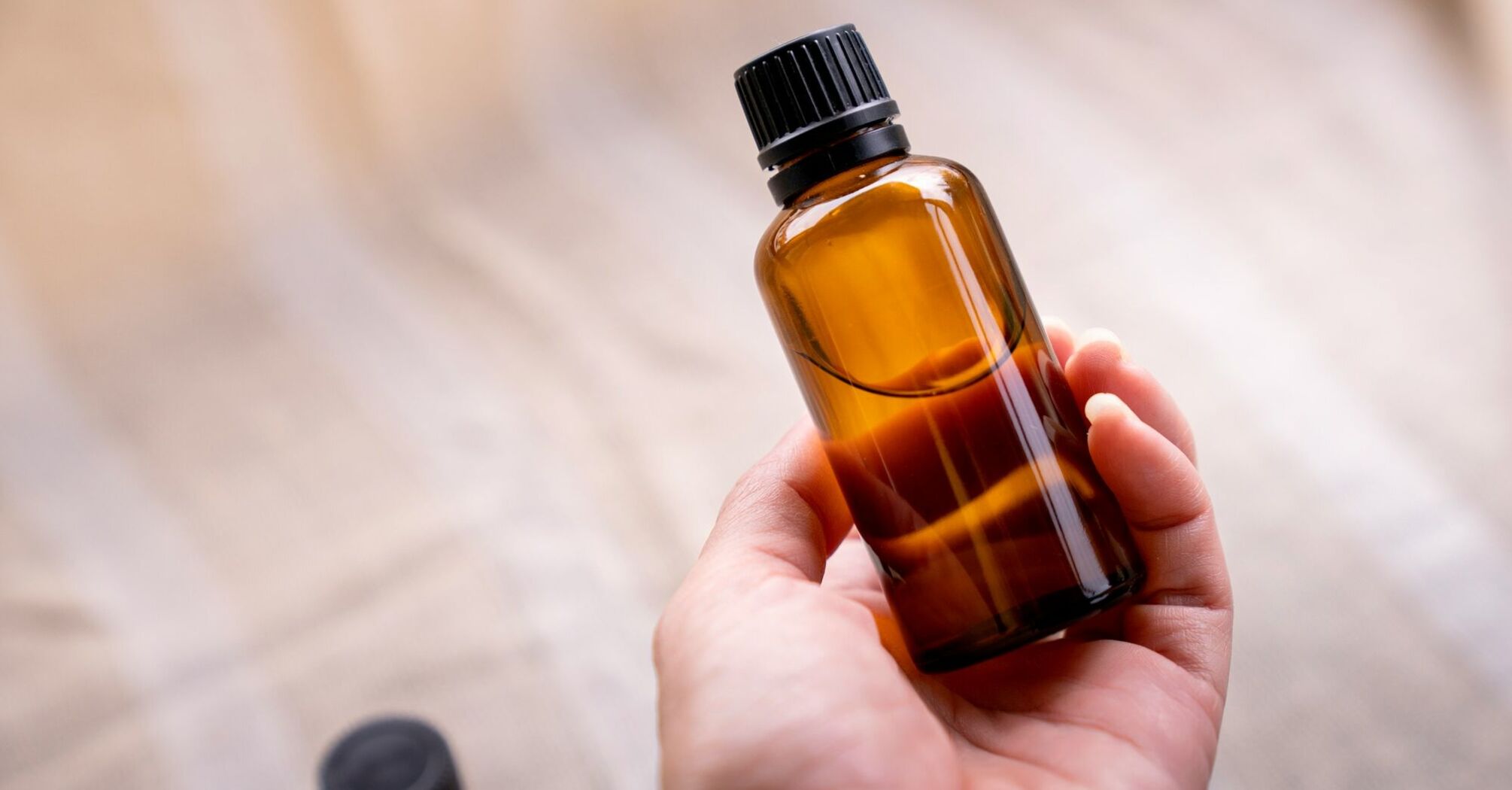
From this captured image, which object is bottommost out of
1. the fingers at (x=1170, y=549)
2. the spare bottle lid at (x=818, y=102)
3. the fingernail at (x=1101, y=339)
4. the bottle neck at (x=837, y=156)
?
the fingers at (x=1170, y=549)

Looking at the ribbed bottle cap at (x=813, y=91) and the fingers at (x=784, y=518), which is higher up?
the ribbed bottle cap at (x=813, y=91)

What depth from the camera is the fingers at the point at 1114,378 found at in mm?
724

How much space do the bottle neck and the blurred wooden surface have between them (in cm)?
36

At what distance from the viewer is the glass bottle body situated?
61 cm

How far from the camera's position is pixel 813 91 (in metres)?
0.61

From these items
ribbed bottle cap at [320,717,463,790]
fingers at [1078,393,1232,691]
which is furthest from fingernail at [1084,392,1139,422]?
ribbed bottle cap at [320,717,463,790]

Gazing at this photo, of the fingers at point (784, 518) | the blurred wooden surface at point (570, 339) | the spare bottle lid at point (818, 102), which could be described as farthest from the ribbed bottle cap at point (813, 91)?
the blurred wooden surface at point (570, 339)

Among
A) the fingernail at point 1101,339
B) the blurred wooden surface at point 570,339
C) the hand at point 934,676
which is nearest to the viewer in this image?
the hand at point 934,676

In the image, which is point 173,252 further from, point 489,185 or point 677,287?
point 677,287

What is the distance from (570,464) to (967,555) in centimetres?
44

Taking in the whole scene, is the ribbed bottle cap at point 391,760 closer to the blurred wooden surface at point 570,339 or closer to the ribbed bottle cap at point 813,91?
the blurred wooden surface at point 570,339

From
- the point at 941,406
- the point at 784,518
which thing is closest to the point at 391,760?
the point at 784,518

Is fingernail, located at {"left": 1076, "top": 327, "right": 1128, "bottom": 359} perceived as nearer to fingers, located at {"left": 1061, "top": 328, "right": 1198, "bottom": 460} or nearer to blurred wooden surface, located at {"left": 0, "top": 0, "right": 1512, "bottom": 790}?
fingers, located at {"left": 1061, "top": 328, "right": 1198, "bottom": 460}

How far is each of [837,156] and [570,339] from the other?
0.46 m
